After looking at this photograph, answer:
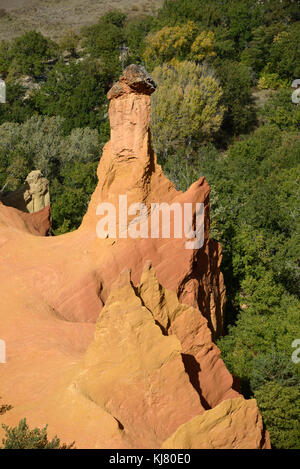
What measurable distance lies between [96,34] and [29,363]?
7788cm

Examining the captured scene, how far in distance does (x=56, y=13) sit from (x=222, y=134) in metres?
59.4

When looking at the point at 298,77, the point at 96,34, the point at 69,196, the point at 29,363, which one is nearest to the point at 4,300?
the point at 29,363

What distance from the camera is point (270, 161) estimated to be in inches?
2032

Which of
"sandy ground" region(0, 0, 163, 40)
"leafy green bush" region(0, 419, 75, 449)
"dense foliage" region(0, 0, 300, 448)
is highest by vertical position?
"sandy ground" region(0, 0, 163, 40)

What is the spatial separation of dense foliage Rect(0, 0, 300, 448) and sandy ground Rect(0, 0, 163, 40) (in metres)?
11.6

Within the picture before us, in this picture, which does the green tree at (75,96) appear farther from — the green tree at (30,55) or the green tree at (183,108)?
the green tree at (183,108)

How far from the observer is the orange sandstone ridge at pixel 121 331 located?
12.1 meters

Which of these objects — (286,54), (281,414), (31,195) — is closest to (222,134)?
(286,54)

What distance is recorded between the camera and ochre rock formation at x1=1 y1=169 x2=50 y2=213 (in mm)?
35219

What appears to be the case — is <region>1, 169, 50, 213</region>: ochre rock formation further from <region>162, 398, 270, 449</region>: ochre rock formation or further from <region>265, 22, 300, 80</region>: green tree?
<region>265, 22, 300, 80</region>: green tree

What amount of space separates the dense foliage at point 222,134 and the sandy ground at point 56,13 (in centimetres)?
1160

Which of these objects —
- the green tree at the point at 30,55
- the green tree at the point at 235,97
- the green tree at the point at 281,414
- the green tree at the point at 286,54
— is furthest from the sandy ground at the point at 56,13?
the green tree at the point at 281,414

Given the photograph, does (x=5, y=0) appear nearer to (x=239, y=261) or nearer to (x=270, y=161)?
(x=270, y=161)

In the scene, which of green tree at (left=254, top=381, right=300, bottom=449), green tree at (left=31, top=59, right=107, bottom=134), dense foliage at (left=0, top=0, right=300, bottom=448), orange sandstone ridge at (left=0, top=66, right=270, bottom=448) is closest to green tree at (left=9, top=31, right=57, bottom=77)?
dense foliage at (left=0, top=0, right=300, bottom=448)
